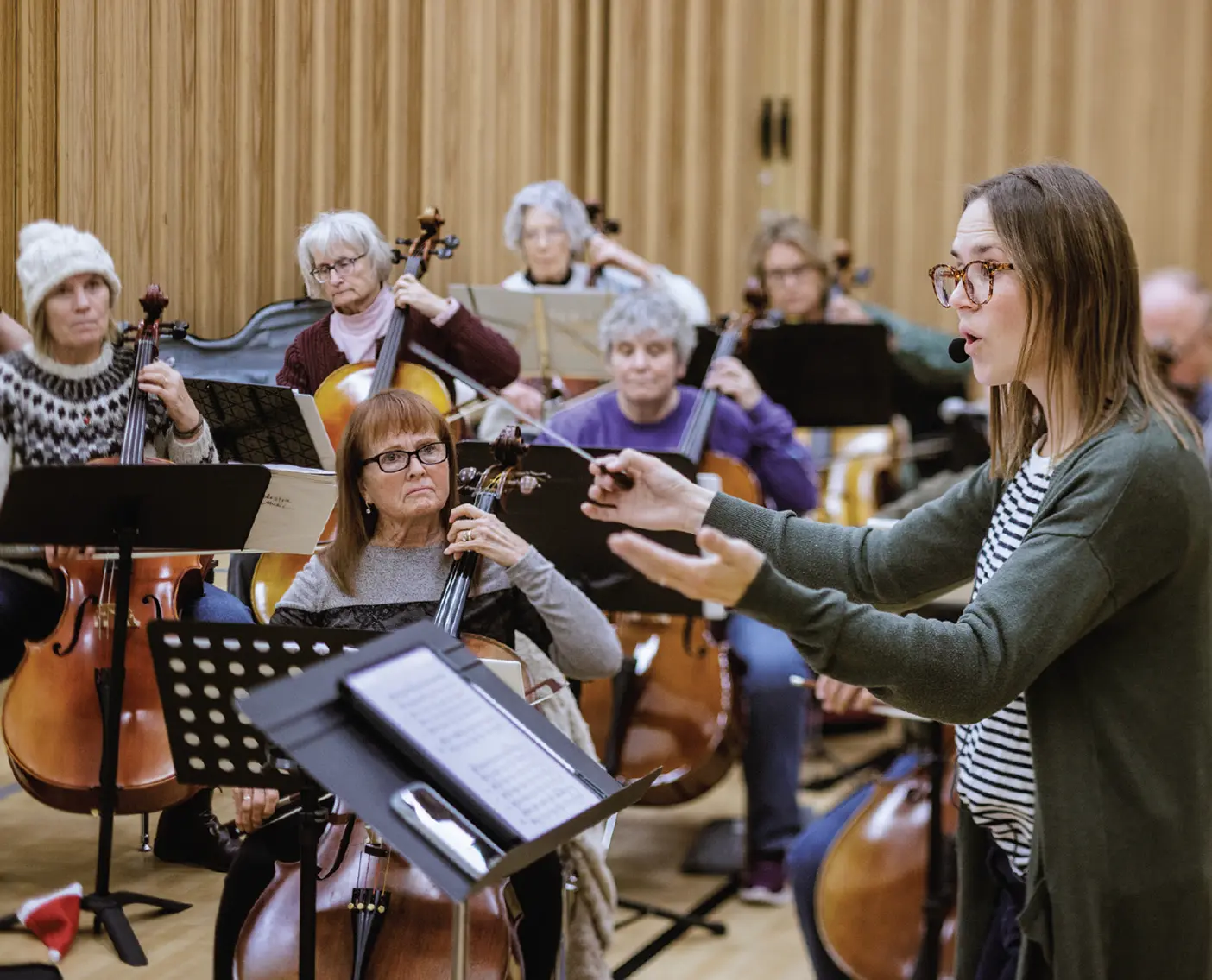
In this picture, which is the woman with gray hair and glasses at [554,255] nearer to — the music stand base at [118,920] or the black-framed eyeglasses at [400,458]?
the black-framed eyeglasses at [400,458]

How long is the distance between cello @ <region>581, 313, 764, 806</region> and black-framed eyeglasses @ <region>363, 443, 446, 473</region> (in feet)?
3.82

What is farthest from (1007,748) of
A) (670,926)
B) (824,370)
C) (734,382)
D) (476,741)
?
(824,370)

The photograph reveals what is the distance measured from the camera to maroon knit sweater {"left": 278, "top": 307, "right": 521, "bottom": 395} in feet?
7.18

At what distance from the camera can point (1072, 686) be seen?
181cm

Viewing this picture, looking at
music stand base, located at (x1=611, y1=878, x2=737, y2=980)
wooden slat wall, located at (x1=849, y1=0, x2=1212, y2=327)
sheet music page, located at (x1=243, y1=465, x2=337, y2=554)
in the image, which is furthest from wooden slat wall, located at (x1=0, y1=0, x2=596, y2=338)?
wooden slat wall, located at (x1=849, y1=0, x2=1212, y2=327)

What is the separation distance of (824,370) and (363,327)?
2.63m

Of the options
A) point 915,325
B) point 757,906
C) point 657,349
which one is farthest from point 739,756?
point 915,325

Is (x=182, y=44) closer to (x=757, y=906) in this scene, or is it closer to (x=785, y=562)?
(x=785, y=562)

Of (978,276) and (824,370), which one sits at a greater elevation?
(978,276)

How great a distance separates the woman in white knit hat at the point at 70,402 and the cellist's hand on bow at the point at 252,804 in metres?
0.06

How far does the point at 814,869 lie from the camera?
2.95m

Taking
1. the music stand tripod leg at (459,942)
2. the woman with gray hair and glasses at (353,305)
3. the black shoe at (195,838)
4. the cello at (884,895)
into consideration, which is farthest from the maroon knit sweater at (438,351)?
the cello at (884,895)

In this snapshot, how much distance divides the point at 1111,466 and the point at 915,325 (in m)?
4.31

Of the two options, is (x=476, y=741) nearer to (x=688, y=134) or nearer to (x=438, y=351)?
(x=438, y=351)
